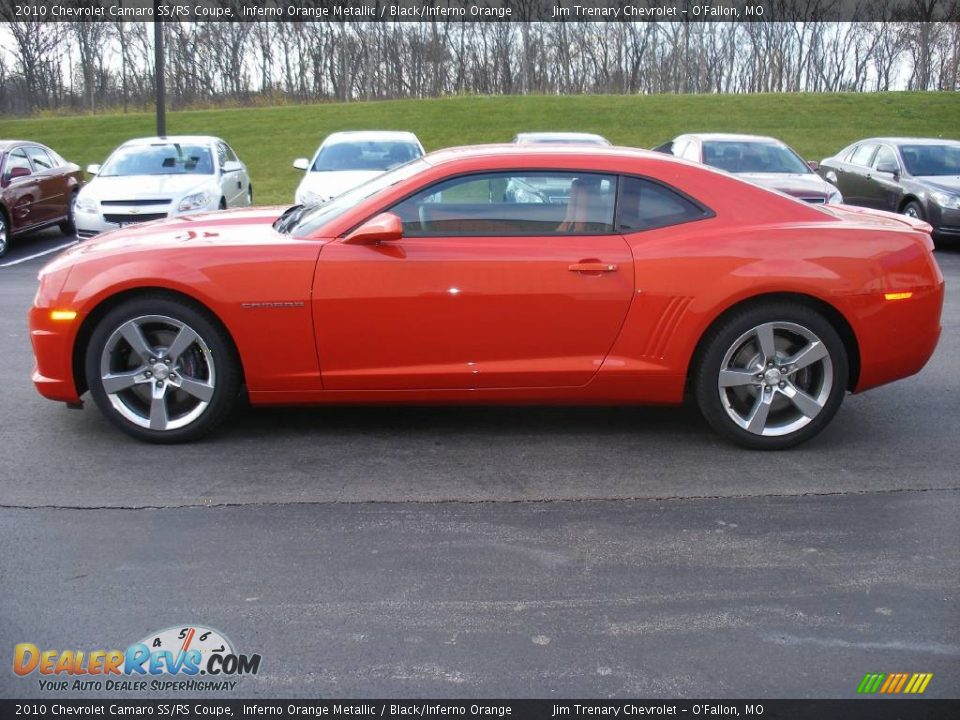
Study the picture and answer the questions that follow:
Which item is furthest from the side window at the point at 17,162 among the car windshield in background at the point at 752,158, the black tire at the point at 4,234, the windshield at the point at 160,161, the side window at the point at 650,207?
the side window at the point at 650,207

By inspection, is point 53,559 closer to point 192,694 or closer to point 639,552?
point 192,694

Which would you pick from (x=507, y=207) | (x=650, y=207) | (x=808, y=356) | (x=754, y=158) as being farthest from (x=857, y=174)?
(x=507, y=207)

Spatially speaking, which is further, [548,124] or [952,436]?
[548,124]

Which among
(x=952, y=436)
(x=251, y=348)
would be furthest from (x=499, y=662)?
(x=952, y=436)

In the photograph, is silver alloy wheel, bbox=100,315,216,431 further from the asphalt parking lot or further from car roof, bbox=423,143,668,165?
car roof, bbox=423,143,668,165

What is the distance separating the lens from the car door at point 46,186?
47.3ft

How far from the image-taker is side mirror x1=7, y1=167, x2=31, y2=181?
45.0 feet

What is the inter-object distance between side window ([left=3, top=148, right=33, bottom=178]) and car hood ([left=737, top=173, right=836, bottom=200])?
9712 millimetres

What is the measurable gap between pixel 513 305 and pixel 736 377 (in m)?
1.23

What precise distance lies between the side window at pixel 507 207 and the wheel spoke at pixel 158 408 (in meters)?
1.53

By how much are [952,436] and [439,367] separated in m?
2.88

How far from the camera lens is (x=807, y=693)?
10.0 feet

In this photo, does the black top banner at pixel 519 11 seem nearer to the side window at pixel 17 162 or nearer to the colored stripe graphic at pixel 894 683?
the side window at pixel 17 162

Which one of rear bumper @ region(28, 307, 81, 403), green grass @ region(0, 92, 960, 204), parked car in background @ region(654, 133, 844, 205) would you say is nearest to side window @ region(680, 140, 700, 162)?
parked car in background @ region(654, 133, 844, 205)
